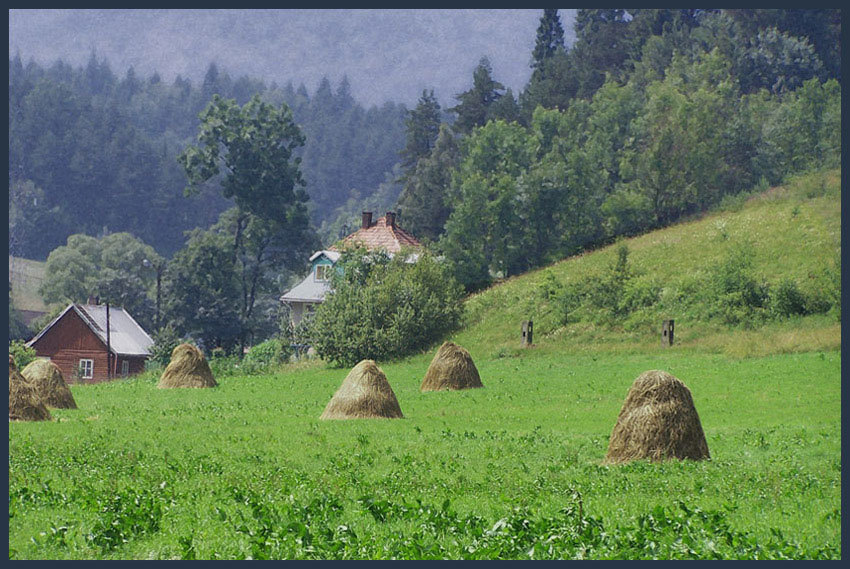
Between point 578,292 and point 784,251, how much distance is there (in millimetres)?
10980

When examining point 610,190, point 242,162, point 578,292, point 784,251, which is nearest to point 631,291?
point 578,292

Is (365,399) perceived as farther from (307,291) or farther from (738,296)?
(307,291)

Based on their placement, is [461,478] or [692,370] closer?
[461,478]

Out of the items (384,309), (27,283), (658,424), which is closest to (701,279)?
(384,309)

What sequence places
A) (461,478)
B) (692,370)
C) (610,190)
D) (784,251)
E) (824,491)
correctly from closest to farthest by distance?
(824,491) → (461,478) → (692,370) → (784,251) → (610,190)

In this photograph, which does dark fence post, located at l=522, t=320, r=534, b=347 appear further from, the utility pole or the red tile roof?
the utility pole

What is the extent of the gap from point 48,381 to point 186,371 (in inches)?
361

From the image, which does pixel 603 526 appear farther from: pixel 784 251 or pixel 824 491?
pixel 784 251

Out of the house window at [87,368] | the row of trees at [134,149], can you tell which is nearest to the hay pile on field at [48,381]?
the row of trees at [134,149]

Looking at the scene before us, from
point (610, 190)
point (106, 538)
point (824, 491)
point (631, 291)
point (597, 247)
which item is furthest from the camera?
point (610, 190)

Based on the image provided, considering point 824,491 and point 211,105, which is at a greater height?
point 211,105

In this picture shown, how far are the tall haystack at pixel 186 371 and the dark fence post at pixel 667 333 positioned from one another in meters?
17.1

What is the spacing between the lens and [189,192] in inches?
2842

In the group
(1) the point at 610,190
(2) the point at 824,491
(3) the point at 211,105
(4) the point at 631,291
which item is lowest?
(2) the point at 824,491
